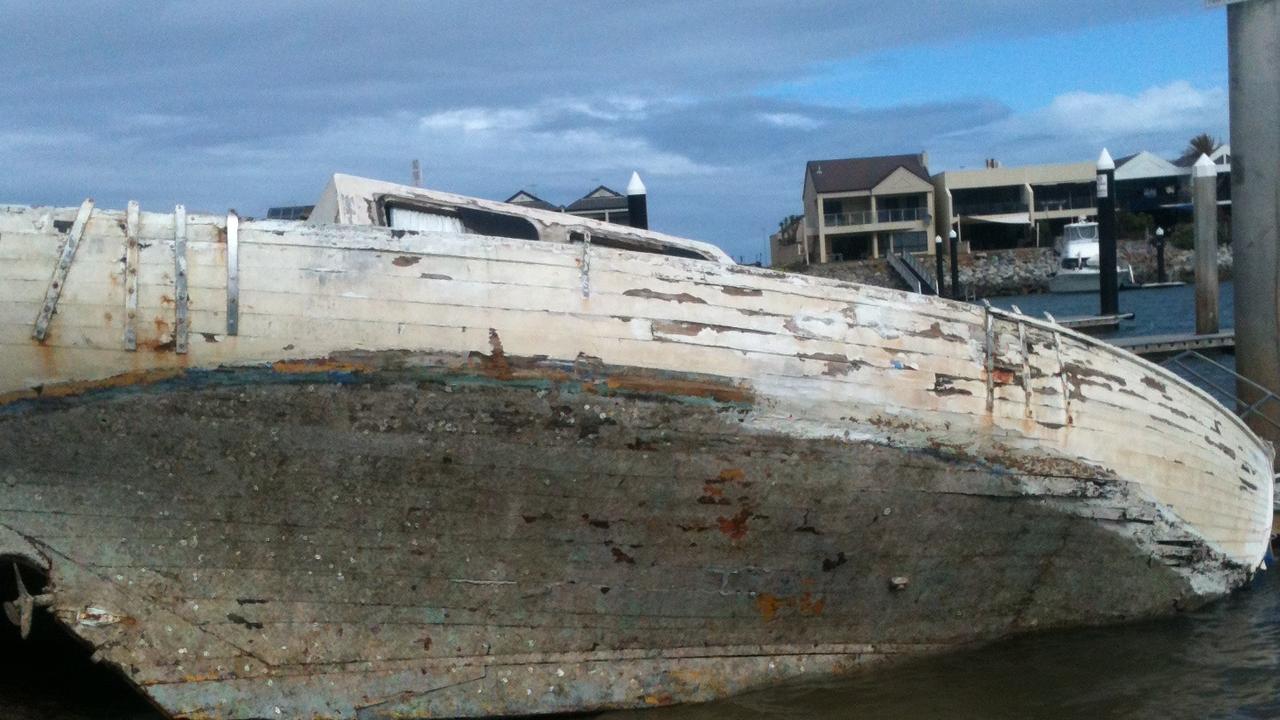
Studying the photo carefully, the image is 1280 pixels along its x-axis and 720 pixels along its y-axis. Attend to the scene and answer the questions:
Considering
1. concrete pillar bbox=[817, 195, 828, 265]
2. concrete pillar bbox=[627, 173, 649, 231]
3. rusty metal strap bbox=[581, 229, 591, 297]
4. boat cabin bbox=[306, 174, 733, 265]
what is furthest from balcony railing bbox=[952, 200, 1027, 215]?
rusty metal strap bbox=[581, 229, 591, 297]

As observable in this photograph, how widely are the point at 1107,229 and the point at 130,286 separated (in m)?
22.0

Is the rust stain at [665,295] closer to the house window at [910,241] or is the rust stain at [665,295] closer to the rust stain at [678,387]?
the rust stain at [678,387]

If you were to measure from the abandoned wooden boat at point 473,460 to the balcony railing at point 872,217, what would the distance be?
56.1m

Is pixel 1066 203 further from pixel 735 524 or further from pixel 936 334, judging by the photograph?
pixel 735 524

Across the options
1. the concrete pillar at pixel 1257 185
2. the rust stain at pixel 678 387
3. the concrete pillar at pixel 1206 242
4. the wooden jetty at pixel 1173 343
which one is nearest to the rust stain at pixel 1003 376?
the rust stain at pixel 678 387

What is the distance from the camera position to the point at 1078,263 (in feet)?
182

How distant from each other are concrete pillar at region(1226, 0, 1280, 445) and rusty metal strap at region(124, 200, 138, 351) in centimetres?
814

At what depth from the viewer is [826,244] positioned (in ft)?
203

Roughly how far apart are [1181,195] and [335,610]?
77.2m

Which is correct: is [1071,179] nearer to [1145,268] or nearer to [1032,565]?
[1145,268]

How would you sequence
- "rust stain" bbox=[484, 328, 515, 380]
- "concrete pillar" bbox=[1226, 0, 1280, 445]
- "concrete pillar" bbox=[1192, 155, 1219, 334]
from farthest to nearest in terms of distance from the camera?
"concrete pillar" bbox=[1192, 155, 1219, 334] → "concrete pillar" bbox=[1226, 0, 1280, 445] → "rust stain" bbox=[484, 328, 515, 380]

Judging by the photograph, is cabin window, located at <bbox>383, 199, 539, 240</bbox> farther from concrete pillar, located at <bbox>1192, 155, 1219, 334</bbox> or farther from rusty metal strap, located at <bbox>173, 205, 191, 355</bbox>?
concrete pillar, located at <bbox>1192, 155, 1219, 334</bbox>

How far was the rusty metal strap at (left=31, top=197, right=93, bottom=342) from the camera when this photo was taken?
16.3 feet

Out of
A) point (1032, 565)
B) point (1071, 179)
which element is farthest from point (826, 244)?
point (1032, 565)
